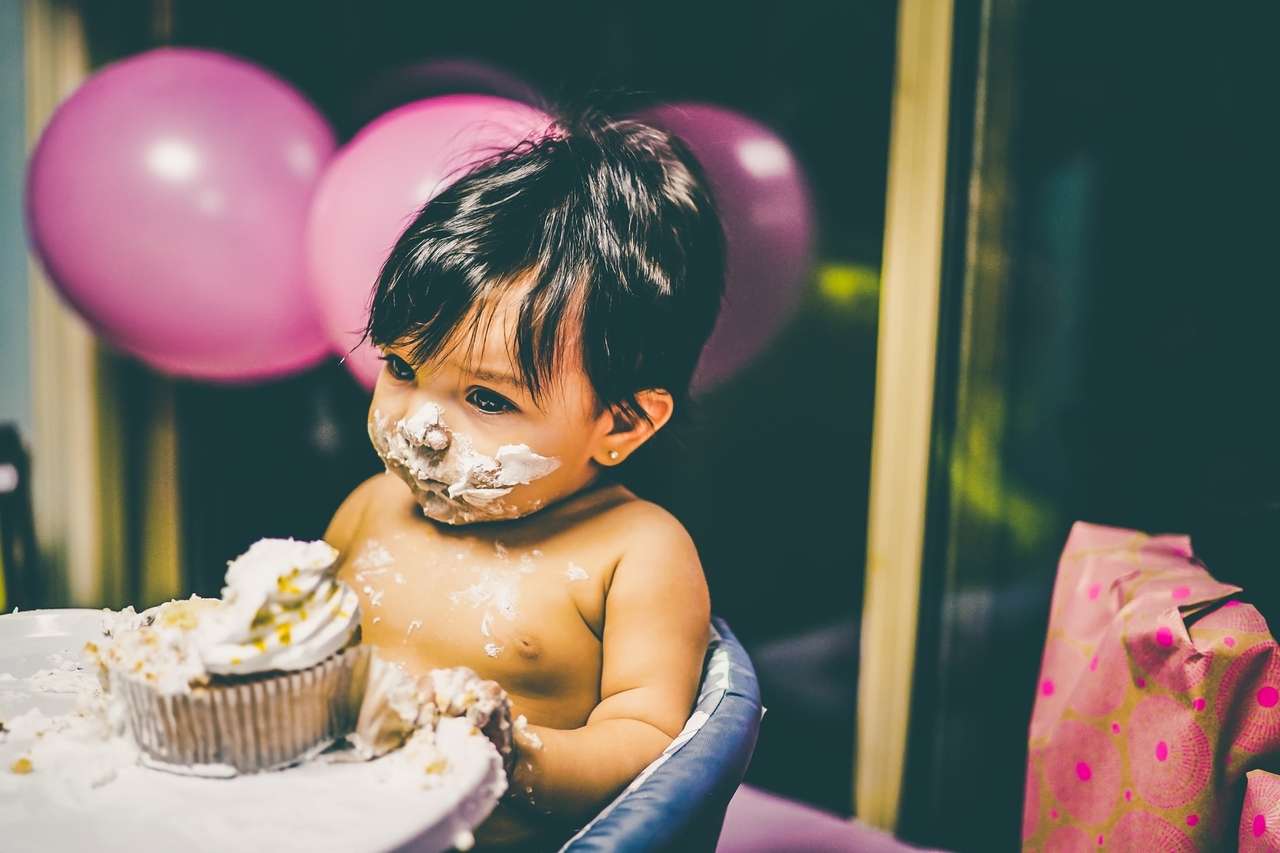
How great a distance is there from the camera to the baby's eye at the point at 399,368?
868 mm

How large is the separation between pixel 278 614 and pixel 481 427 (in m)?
0.28

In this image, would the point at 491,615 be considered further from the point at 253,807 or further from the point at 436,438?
the point at 253,807

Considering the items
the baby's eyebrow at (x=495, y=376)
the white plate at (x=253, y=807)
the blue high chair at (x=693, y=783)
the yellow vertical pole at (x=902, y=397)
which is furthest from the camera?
the yellow vertical pole at (x=902, y=397)

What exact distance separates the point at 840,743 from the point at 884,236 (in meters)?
0.84

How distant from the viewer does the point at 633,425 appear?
3.00ft

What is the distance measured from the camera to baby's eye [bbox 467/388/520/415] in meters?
0.83

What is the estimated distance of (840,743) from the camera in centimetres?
151

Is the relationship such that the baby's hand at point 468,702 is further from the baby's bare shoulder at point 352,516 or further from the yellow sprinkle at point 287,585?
the baby's bare shoulder at point 352,516

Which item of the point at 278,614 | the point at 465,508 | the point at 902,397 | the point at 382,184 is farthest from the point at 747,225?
the point at 278,614

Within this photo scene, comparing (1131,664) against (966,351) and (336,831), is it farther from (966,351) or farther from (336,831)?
(336,831)

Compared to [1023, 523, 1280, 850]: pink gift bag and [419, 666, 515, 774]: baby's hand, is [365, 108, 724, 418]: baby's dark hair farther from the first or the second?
[1023, 523, 1280, 850]: pink gift bag

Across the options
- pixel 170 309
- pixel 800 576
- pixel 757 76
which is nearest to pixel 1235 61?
pixel 757 76

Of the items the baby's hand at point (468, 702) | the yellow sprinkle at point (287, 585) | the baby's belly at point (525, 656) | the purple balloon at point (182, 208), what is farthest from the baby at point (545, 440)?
the purple balloon at point (182, 208)

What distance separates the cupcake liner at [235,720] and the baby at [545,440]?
8.6 inches
